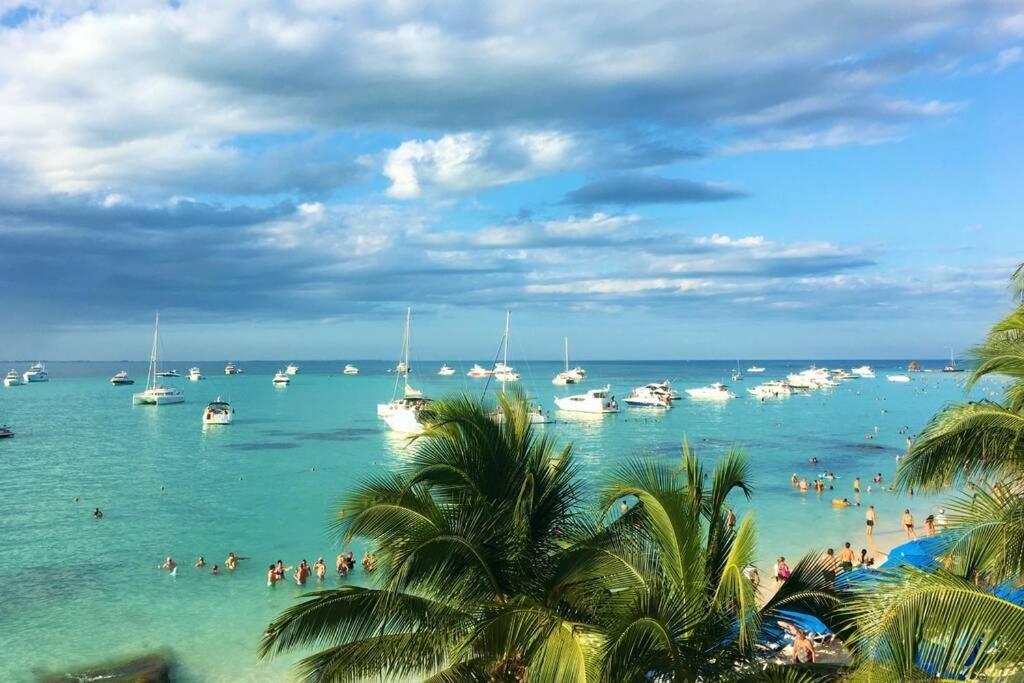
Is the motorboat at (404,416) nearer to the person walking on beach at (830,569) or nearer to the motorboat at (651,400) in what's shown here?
the motorboat at (651,400)

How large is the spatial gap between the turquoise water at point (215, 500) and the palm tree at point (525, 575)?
99 cm

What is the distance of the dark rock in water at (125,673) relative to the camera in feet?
62.2

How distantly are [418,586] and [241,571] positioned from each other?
2367cm

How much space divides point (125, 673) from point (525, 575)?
1559 centimetres

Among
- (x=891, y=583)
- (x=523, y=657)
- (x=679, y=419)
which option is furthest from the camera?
(x=679, y=419)

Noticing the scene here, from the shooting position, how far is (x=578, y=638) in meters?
7.06

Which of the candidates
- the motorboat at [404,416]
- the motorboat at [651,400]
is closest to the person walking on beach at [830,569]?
the motorboat at [404,416]

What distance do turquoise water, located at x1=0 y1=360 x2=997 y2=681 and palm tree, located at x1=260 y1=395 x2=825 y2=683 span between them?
99 cm

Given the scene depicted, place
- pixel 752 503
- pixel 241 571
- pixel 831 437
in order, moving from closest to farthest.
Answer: pixel 241 571, pixel 752 503, pixel 831 437

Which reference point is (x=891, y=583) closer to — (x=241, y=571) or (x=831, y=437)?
(x=241, y=571)

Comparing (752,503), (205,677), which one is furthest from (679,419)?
(205,677)

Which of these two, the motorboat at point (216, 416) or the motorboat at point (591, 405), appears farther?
the motorboat at point (591, 405)

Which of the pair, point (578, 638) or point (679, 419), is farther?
point (679, 419)

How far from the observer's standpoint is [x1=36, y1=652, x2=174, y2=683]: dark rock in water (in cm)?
1897
